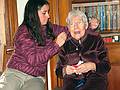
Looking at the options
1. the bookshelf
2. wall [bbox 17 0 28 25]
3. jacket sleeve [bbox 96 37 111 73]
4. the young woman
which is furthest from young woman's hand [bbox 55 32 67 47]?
wall [bbox 17 0 28 25]

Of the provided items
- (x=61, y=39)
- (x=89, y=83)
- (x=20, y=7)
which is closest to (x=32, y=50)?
(x=61, y=39)

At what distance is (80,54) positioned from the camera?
7.29ft

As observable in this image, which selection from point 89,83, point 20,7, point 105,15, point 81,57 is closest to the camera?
point 89,83

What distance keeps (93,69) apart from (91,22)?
445 millimetres

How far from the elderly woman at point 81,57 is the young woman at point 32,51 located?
4.7 inches

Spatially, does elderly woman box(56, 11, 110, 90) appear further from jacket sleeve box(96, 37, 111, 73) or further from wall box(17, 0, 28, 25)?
wall box(17, 0, 28, 25)

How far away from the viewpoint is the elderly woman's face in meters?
2.19

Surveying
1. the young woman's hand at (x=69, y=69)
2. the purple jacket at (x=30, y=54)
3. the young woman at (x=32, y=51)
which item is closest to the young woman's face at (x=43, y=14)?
the young woman at (x=32, y=51)

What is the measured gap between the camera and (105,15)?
104 inches

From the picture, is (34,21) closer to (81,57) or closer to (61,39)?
(61,39)

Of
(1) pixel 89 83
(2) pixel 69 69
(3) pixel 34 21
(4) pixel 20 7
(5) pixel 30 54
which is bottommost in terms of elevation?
(1) pixel 89 83

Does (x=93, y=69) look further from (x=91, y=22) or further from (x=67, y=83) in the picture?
(x=91, y=22)

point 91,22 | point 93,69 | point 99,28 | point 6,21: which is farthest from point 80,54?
point 6,21

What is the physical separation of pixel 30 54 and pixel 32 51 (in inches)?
1.1
